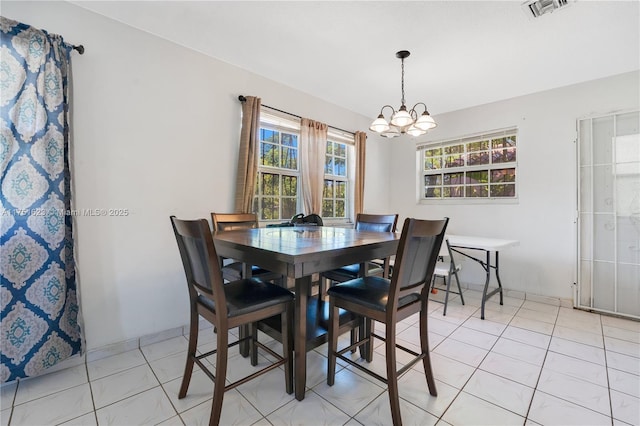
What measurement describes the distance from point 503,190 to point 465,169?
0.56 metres

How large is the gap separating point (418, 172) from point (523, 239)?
1.65 meters

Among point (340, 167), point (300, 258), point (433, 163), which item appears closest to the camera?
point (300, 258)

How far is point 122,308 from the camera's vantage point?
2096mm

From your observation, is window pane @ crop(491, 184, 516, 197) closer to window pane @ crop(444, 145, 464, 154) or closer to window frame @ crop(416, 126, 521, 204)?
window frame @ crop(416, 126, 521, 204)

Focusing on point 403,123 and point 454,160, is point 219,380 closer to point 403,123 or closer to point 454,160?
point 403,123

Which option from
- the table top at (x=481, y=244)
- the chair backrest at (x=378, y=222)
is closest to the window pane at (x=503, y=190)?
the table top at (x=481, y=244)

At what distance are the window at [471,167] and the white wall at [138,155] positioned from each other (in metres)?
2.99

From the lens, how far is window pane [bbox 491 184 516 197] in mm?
3501

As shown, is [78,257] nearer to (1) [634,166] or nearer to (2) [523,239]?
(2) [523,239]

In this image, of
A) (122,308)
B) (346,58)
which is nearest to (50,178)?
(122,308)

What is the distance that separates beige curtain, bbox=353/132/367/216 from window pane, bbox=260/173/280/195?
1236 mm

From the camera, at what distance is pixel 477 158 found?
3.81 m

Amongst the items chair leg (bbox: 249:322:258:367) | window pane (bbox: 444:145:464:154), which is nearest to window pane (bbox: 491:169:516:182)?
window pane (bbox: 444:145:464:154)

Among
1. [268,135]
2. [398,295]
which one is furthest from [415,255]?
[268,135]
